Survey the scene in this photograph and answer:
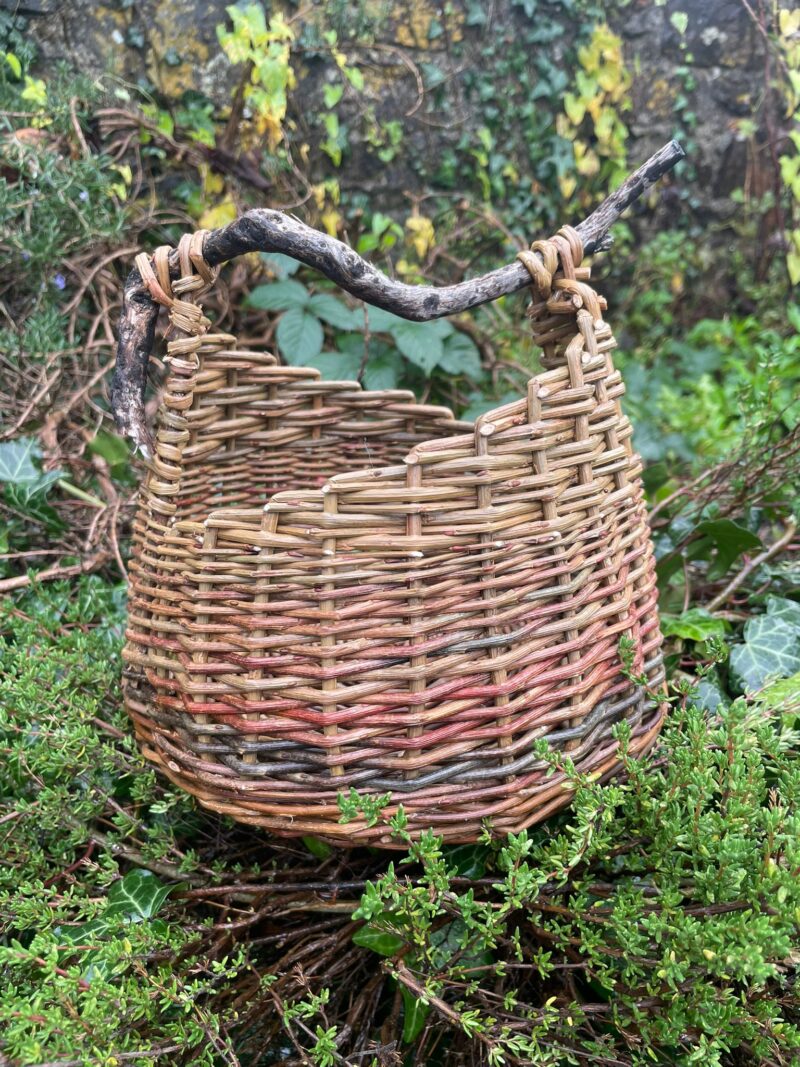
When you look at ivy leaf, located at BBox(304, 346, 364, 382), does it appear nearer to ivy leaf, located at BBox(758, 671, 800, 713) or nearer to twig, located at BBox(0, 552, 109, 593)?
twig, located at BBox(0, 552, 109, 593)

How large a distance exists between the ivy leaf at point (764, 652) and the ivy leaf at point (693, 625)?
42 mm

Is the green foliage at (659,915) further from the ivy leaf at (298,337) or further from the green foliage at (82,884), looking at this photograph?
the ivy leaf at (298,337)

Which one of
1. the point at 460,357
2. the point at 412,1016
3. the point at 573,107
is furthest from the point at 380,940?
the point at 573,107

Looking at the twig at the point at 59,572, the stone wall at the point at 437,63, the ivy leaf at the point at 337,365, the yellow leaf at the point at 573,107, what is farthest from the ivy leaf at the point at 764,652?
the yellow leaf at the point at 573,107

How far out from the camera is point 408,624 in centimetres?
76

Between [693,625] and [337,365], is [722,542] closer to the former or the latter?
[693,625]

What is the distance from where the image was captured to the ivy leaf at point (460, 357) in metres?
1.85

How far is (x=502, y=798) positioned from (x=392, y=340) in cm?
135

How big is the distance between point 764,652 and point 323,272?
33.5 inches

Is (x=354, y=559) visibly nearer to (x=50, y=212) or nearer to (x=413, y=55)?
(x=50, y=212)

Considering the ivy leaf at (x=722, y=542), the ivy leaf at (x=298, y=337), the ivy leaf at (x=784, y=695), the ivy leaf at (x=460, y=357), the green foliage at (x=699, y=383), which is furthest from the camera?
the green foliage at (x=699, y=383)

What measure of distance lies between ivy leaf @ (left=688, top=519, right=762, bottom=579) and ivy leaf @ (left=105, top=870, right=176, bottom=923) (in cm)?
97

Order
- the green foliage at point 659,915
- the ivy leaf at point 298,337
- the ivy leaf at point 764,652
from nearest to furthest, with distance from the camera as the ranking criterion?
the green foliage at point 659,915 < the ivy leaf at point 764,652 < the ivy leaf at point 298,337

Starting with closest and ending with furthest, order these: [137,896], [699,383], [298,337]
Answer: [137,896], [298,337], [699,383]
